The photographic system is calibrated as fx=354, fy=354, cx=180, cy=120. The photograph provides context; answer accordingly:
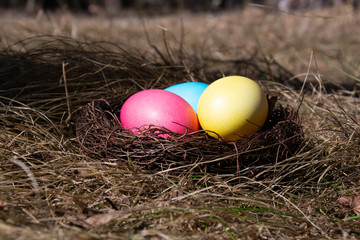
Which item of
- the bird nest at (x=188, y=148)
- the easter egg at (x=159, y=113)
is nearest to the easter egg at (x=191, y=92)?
the easter egg at (x=159, y=113)

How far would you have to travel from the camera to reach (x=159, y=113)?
1.95 m

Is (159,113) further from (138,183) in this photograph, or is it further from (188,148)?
(138,183)

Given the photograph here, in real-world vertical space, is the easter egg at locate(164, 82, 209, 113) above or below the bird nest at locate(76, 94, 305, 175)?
above

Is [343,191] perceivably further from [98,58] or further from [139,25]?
[139,25]

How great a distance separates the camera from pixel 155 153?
70.4 inches

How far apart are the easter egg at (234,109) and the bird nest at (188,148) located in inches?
3.1

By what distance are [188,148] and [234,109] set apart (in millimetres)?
339

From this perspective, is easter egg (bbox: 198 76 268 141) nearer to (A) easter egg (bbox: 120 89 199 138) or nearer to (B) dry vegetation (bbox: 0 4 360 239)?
(A) easter egg (bbox: 120 89 199 138)

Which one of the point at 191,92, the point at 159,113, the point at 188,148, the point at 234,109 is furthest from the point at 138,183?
the point at 191,92

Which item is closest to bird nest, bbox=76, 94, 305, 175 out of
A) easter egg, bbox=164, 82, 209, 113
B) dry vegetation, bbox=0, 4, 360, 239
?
dry vegetation, bbox=0, 4, 360, 239

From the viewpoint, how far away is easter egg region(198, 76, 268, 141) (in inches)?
75.3

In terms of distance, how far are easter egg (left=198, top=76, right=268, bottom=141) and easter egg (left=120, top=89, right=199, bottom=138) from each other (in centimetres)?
11

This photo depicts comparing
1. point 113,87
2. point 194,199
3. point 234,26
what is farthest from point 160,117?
point 234,26

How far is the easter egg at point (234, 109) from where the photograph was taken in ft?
6.28
